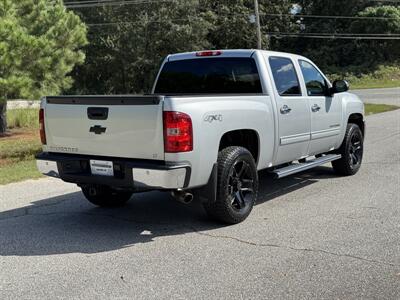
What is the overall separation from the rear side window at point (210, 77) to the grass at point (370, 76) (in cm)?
4583

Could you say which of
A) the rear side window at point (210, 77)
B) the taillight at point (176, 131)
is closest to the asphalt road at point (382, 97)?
the rear side window at point (210, 77)

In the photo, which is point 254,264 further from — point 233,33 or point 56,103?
point 233,33

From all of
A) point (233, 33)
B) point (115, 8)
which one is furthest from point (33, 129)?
point (233, 33)

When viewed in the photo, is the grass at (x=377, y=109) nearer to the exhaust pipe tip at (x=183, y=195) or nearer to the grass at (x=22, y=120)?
the grass at (x=22, y=120)

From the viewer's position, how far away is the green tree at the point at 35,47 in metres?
12.0

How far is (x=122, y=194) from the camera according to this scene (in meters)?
7.26

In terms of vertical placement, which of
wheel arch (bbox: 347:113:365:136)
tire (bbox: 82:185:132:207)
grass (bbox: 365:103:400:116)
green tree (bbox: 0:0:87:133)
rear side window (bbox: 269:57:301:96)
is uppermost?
green tree (bbox: 0:0:87:133)

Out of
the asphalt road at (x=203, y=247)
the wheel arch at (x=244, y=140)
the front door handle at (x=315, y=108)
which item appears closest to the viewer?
the asphalt road at (x=203, y=247)

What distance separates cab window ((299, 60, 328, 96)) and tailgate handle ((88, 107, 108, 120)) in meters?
3.31

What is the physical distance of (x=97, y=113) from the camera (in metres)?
5.73

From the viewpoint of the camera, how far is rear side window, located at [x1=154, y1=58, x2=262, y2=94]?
6.96 metres

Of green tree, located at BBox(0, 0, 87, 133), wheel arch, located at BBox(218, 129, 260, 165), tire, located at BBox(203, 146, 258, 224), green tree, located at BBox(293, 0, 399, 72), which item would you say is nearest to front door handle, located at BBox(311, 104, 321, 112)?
wheel arch, located at BBox(218, 129, 260, 165)

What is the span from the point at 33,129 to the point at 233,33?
3365 centimetres

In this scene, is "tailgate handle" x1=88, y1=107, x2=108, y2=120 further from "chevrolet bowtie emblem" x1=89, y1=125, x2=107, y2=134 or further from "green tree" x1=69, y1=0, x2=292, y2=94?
"green tree" x1=69, y1=0, x2=292, y2=94
